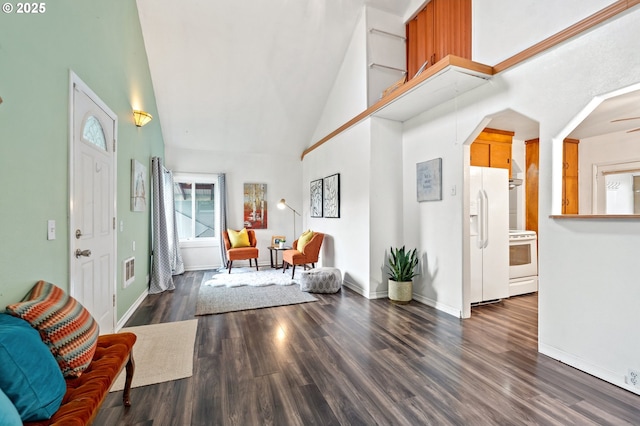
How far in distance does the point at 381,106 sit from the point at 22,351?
12.5 ft

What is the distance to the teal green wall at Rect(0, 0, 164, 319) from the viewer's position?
1.43 metres

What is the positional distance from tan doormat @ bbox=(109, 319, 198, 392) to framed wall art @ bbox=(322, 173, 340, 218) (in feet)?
9.50

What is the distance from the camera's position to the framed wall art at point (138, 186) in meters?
3.55

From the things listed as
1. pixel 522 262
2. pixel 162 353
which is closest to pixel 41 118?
pixel 162 353

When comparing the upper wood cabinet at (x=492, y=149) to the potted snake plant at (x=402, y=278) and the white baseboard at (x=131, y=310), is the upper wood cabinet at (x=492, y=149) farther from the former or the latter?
the white baseboard at (x=131, y=310)

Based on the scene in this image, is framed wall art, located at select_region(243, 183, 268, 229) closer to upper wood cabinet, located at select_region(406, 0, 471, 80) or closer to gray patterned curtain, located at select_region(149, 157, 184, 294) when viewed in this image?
gray patterned curtain, located at select_region(149, 157, 184, 294)

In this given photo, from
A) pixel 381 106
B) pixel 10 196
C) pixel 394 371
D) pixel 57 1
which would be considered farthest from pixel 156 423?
pixel 381 106

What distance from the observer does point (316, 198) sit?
6.18 m

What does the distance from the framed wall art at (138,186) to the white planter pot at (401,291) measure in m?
3.47

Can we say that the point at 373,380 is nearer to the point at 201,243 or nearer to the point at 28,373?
the point at 28,373

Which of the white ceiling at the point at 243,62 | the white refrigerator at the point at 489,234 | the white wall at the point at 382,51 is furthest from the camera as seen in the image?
the white wall at the point at 382,51

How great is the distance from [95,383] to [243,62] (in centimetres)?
472

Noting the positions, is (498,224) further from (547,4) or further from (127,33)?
(127,33)

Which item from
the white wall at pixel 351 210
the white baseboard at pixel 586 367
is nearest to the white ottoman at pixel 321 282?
the white wall at pixel 351 210
